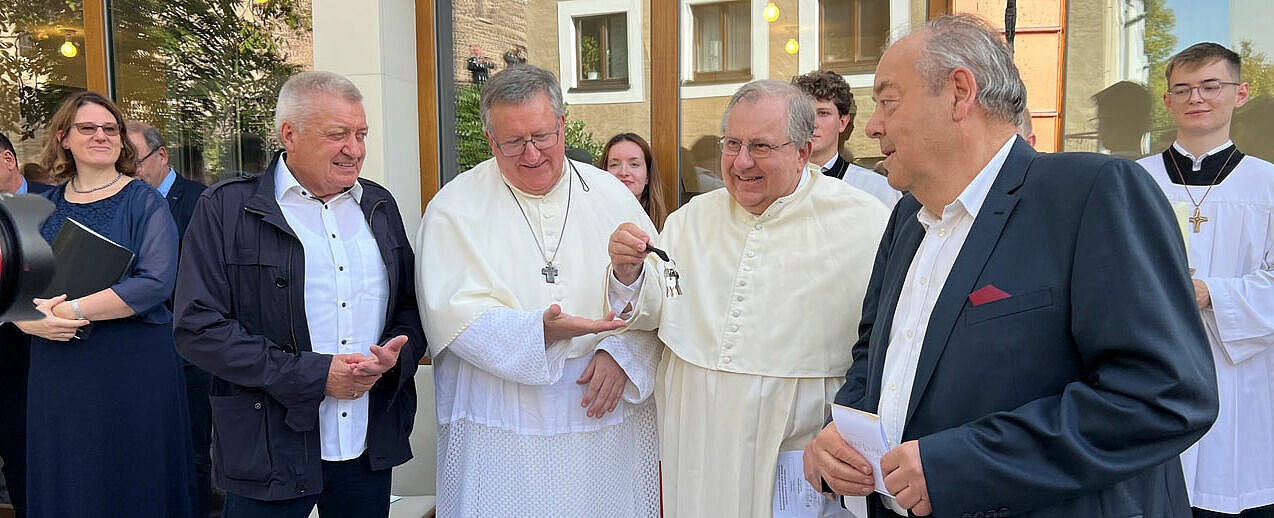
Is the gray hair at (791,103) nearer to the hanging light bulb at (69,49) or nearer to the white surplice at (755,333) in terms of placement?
the white surplice at (755,333)

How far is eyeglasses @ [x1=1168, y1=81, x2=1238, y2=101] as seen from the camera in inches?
138

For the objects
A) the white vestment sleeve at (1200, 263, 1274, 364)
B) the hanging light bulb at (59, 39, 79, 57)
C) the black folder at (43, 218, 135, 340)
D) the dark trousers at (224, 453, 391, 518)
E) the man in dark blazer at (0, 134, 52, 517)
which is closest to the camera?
the black folder at (43, 218, 135, 340)

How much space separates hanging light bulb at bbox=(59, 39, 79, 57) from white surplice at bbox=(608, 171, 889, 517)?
5690 mm

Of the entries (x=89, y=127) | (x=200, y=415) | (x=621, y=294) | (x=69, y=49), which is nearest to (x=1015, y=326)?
(x=621, y=294)

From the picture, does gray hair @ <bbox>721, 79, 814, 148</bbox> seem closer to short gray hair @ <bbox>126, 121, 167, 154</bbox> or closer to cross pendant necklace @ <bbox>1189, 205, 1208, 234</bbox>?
cross pendant necklace @ <bbox>1189, 205, 1208, 234</bbox>

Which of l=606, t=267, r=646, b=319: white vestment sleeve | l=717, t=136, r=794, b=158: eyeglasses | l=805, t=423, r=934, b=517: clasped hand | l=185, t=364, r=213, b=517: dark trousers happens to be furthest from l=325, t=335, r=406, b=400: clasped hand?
l=185, t=364, r=213, b=517: dark trousers

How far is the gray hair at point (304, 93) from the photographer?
268 centimetres

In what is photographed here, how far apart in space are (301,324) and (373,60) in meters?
2.77

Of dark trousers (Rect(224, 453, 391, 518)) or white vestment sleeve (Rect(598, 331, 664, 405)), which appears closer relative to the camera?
dark trousers (Rect(224, 453, 391, 518))

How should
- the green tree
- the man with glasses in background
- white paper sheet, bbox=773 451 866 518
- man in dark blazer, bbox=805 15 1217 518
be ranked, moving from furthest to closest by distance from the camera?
the green tree
the man with glasses in background
white paper sheet, bbox=773 451 866 518
man in dark blazer, bbox=805 15 1217 518

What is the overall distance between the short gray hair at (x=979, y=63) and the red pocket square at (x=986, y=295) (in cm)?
41

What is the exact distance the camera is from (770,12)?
4.89 meters

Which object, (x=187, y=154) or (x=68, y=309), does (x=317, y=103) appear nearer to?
(x=68, y=309)

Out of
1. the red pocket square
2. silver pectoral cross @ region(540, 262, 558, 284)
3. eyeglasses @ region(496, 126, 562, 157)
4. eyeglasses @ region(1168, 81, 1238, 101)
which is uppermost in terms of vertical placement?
eyeglasses @ region(1168, 81, 1238, 101)
